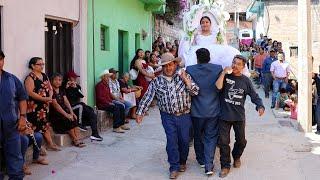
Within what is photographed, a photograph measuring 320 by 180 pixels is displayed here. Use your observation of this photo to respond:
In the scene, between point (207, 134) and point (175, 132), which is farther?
point (207, 134)

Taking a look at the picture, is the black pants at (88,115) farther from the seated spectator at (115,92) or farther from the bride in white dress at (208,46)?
the bride in white dress at (208,46)

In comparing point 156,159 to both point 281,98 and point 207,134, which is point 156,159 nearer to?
point 207,134

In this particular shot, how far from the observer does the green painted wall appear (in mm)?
10797

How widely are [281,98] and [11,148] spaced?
1006 cm

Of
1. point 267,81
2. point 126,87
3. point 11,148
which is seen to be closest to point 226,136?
point 11,148

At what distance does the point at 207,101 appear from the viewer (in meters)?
6.79

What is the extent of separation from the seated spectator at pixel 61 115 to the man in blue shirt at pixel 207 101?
8.21 ft

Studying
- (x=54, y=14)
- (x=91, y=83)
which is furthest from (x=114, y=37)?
(x=54, y=14)

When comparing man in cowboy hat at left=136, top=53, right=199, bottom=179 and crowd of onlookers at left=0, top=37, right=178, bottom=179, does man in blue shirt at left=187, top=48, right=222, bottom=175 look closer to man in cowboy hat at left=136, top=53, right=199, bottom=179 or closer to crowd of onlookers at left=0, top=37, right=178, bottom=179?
man in cowboy hat at left=136, top=53, right=199, bottom=179

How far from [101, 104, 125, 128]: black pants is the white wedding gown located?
10.2 ft

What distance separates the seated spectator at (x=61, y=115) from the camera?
8336 millimetres

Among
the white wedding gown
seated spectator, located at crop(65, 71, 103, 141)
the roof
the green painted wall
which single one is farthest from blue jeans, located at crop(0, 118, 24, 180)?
the roof

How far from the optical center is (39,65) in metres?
7.63

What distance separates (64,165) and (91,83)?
3.50 m
